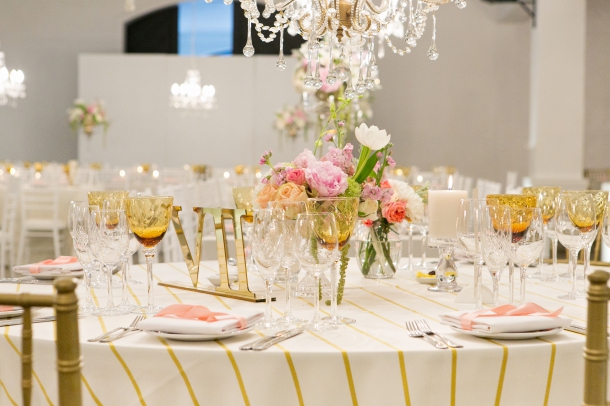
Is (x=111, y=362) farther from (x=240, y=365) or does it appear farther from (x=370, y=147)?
(x=370, y=147)

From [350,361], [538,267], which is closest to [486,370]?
[350,361]

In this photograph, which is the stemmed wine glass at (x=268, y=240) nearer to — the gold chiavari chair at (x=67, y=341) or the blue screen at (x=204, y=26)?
the gold chiavari chair at (x=67, y=341)

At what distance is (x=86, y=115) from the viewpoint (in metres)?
10.9

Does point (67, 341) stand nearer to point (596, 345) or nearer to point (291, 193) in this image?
point (596, 345)

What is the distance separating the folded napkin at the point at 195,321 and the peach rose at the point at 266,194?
0.39 m

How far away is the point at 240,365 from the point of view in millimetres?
1181

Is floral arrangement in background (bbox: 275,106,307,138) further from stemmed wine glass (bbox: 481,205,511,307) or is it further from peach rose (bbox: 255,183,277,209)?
stemmed wine glass (bbox: 481,205,511,307)

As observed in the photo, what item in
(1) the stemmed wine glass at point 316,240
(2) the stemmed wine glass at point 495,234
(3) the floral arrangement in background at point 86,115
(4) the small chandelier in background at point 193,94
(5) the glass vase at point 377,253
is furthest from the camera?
(3) the floral arrangement in background at point 86,115

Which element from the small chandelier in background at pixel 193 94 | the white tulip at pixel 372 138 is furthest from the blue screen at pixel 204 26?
the white tulip at pixel 372 138

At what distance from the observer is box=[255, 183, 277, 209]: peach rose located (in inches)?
66.3

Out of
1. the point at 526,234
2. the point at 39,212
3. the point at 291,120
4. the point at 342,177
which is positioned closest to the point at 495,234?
the point at 526,234

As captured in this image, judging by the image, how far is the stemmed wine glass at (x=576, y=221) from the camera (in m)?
1.73

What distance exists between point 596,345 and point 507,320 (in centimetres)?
33

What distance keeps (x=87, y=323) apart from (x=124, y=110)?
10315 millimetres
